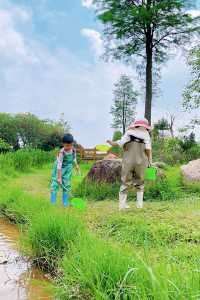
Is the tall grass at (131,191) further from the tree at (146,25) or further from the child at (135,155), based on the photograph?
the tree at (146,25)

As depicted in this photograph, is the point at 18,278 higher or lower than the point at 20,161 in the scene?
lower

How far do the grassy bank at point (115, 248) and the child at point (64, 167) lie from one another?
523 millimetres

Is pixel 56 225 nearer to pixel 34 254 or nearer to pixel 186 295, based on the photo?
pixel 34 254

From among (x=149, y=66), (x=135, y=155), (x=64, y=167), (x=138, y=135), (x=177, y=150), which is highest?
(x=149, y=66)

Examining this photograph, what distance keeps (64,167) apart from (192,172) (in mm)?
3989

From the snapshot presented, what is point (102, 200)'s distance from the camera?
8742 mm

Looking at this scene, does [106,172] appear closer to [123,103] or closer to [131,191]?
[131,191]

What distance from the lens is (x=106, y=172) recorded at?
9.81 m

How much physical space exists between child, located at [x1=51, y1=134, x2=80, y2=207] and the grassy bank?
0.52 metres

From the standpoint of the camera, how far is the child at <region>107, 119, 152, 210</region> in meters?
7.34

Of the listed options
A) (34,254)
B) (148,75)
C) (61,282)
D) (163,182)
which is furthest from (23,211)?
(148,75)

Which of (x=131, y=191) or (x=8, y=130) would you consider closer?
A: (x=131, y=191)

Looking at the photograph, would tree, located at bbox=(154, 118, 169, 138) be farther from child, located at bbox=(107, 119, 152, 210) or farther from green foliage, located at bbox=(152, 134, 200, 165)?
child, located at bbox=(107, 119, 152, 210)

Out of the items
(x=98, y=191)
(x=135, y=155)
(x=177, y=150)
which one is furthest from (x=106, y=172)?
(x=177, y=150)
